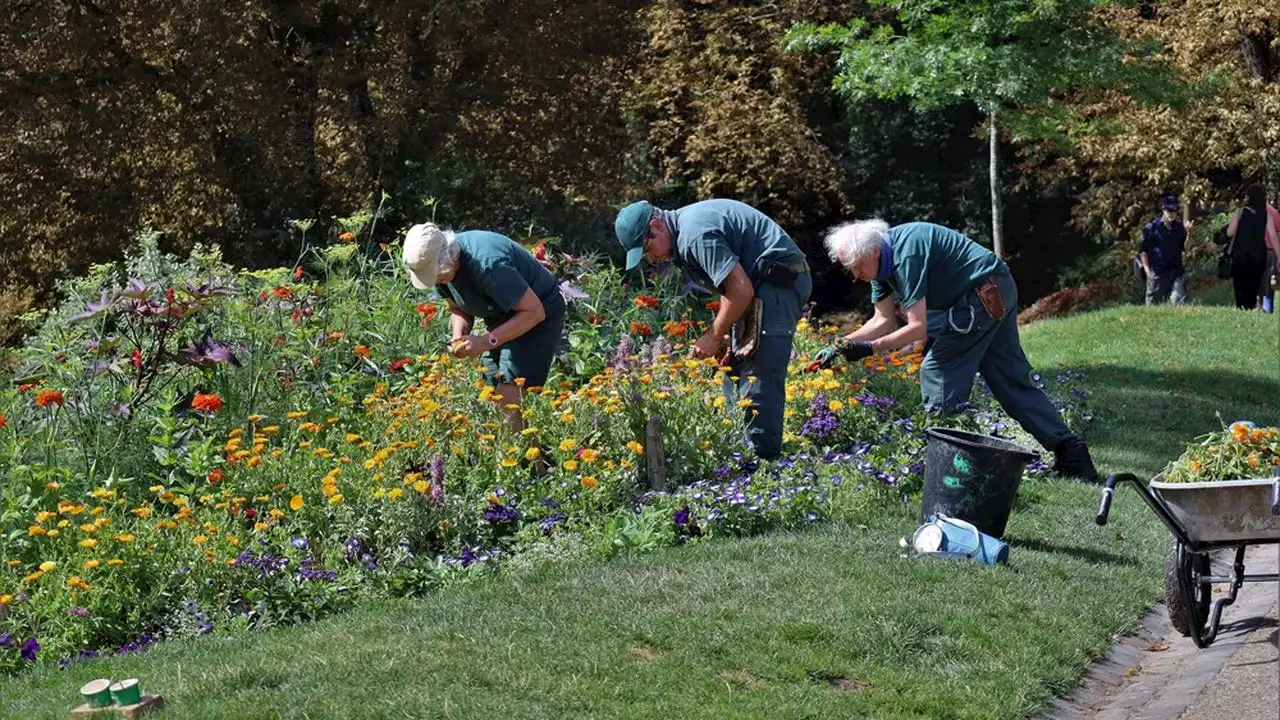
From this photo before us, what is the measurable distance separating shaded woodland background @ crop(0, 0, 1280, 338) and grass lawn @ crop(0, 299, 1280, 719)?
30.6 ft

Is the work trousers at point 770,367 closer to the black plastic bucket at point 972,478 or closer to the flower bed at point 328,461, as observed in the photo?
the flower bed at point 328,461

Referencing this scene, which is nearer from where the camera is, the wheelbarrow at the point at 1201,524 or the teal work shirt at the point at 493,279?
the wheelbarrow at the point at 1201,524

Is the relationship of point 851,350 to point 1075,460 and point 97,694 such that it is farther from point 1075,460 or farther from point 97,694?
point 97,694

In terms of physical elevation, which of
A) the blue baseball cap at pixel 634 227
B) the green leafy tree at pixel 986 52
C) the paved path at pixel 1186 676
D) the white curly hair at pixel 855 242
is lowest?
the paved path at pixel 1186 676

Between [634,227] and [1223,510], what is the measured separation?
303 cm

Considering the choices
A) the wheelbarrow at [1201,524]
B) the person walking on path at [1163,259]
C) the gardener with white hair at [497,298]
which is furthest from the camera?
the person walking on path at [1163,259]

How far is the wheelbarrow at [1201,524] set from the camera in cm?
536

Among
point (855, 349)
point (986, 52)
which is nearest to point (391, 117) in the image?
point (986, 52)

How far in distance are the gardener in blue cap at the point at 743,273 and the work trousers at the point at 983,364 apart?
834mm

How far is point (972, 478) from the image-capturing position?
686 cm

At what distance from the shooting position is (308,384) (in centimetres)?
892

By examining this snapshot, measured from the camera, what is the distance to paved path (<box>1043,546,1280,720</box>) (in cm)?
524

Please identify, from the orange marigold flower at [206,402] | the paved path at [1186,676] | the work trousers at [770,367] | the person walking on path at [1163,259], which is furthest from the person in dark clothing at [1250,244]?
the orange marigold flower at [206,402]

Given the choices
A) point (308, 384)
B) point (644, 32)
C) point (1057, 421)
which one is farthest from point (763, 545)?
point (644, 32)
